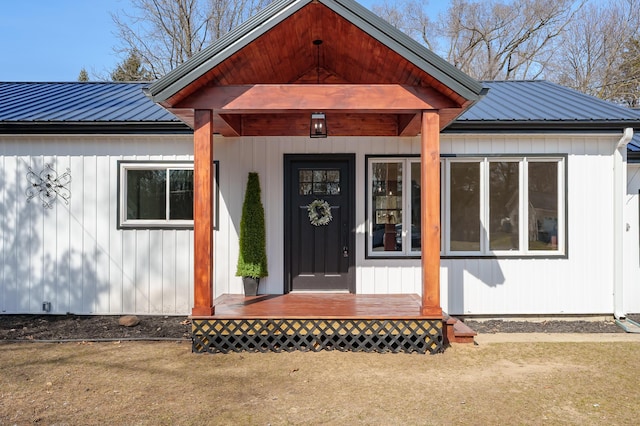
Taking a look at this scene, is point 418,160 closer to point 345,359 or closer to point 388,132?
point 388,132

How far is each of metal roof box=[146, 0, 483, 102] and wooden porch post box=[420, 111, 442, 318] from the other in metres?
0.50

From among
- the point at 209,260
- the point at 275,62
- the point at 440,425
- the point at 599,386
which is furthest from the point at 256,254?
the point at 599,386

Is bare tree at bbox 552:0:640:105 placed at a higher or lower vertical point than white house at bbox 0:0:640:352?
higher

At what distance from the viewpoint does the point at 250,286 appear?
677cm

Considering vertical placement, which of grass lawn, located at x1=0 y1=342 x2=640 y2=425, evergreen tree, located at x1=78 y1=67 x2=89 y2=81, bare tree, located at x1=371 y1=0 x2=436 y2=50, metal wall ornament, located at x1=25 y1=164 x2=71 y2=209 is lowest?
grass lawn, located at x1=0 y1=342 x2=640 y2=425

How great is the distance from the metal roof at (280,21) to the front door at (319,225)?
2.42 meters

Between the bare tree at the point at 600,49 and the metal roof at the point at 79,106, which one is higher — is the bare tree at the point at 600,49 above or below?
above

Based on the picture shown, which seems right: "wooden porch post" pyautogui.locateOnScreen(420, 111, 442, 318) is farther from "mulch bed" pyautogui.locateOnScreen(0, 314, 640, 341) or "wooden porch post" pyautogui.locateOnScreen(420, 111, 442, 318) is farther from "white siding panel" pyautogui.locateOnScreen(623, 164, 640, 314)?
"white siding panel" pyautogui.locateOnScreen(623, 164, 640, 314)

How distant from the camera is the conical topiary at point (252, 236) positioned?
6.76m

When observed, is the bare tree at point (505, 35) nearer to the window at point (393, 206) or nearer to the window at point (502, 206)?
the window at point (502, 206)

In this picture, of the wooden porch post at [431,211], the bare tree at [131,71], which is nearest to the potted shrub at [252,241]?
the wooden porch post at [431,211]

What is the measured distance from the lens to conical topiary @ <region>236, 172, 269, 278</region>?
6.76 meters

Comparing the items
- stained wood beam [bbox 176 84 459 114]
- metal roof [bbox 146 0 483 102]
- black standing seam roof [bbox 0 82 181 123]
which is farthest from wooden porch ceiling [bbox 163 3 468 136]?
black standing seam roof [bbox 0 82 181 123]

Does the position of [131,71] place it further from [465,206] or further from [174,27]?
[465,206]
